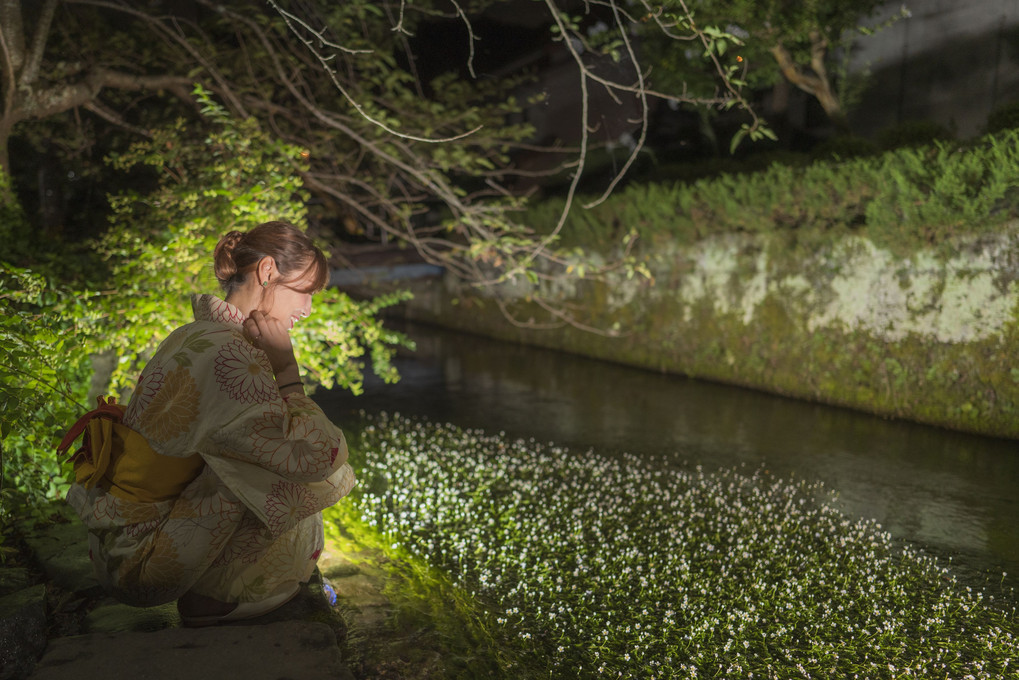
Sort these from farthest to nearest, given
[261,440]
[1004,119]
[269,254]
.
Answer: [1004,119], [269,254], [261,440]

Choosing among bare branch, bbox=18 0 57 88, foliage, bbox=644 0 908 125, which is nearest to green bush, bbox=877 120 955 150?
foliage, bbox=644 0 908 125

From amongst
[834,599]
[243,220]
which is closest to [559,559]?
[834,599]

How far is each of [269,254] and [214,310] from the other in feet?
0.95

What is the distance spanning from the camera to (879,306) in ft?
28.3

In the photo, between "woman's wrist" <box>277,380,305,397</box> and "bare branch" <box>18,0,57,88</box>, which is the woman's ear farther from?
"bare branch" <box>18,0,57,88</box>

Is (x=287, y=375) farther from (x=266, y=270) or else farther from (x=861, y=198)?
(x=861, y=198)

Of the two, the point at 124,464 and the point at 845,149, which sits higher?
the point at 845,149

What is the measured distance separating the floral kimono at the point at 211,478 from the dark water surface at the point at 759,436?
3.94 meters

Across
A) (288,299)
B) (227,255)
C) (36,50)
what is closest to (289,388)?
(288,299)

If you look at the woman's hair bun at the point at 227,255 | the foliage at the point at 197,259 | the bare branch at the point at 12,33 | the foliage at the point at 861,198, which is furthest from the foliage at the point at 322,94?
the woman's hair bun at the point at 227,255

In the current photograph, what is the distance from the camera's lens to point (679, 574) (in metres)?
4.13

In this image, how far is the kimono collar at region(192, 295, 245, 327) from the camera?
2.64 metres

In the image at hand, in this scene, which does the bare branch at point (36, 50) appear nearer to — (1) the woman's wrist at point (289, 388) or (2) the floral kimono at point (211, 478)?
(2) the floral kimono at point (211, 478)

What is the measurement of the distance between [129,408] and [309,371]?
3059 mm
